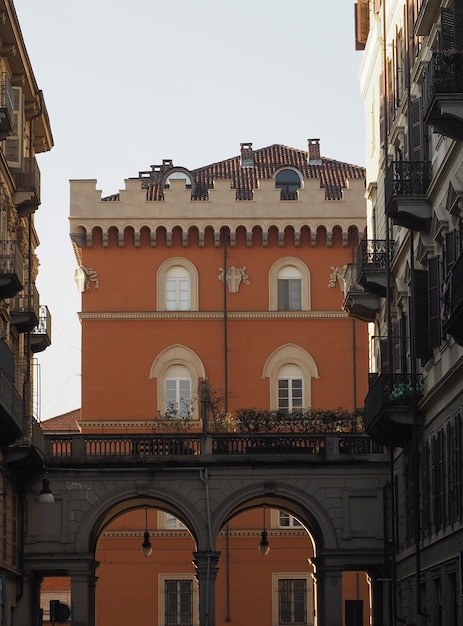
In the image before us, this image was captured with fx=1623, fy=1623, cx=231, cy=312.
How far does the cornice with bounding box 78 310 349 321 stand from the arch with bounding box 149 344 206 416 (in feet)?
4.03

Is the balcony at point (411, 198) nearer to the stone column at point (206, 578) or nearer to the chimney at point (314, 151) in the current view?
the stone column at point (206, 578)

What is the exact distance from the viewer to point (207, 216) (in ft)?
204

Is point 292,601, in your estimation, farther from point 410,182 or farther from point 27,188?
point 410,182

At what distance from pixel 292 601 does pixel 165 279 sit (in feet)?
42.9

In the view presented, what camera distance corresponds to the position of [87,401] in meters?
60.1

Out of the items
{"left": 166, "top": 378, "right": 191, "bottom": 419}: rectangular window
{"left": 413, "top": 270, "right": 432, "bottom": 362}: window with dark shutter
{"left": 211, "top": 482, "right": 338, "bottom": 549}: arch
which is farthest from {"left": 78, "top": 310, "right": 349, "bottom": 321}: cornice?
{"left": 413, "top": 270, "right": 432, "bottom": 362}: window with dark shutter

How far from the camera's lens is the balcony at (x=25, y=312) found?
4269cm

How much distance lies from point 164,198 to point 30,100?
17459 mm

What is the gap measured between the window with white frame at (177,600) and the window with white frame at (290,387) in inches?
291

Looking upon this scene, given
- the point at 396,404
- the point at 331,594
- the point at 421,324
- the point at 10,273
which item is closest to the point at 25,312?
the point at 10,273

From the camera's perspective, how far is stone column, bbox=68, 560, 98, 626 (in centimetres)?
4331

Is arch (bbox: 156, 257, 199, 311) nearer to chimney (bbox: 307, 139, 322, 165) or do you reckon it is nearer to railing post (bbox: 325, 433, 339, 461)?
chimney (bbox: 307, 139, 322, 165)

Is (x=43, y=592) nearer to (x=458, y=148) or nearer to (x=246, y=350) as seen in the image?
(x=246, y=350)

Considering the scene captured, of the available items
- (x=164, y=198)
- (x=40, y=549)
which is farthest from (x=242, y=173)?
(x=40, y=549)
